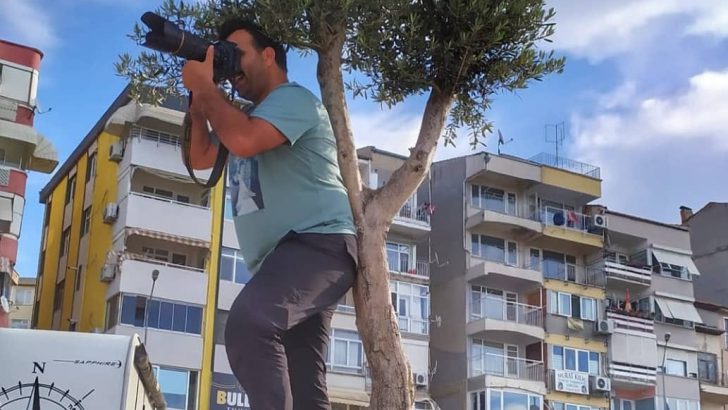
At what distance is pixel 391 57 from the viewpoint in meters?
7.52

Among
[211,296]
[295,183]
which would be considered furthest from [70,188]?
[295,183]

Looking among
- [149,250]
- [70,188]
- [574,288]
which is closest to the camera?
[149,250]

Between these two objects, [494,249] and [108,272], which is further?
[494,249]

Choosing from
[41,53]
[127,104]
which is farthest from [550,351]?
[41,53]

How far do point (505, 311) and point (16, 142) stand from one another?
19688mm

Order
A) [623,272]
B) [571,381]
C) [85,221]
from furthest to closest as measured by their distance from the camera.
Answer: [623,272] < [571,381] < [85,221]

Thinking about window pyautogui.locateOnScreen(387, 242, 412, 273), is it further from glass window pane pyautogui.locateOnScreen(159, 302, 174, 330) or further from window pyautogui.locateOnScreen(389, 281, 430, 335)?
glass window pane pyautogui.locateOnScreen(159, 302, 174, 330)

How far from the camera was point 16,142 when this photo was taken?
3609 centimetres

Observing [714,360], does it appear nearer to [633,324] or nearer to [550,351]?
[633,324]

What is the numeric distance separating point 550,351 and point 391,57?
38.8 metres

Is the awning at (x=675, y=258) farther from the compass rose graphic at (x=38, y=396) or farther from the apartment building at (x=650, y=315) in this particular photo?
the compass rose graphic at (x=38, y=396)

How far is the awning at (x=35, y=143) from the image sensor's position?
35.6m

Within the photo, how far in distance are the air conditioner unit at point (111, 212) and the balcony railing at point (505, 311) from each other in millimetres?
14253

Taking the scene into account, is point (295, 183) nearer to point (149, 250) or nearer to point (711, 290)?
point (149, 250)
